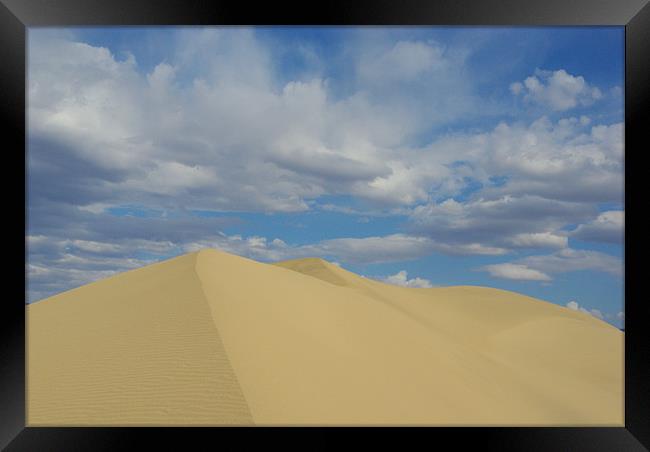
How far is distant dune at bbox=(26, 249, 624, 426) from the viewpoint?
13.2 ft

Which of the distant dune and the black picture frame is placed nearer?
the black picture frame

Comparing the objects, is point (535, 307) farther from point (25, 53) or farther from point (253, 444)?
point (25, 53)

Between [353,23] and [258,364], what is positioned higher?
[353,23]

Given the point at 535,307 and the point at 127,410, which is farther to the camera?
the point at 535,307

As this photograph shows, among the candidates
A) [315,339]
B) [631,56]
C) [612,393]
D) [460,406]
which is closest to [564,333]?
[612,393]

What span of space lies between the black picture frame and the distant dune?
1.50 feet

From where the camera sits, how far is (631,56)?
310cm

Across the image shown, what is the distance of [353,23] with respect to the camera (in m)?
3.16

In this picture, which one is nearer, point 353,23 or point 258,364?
point 353,23

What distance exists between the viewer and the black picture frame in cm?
302

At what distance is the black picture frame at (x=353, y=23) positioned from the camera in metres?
3.02

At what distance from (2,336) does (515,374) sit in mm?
7927

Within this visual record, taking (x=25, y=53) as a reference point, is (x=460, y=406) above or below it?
below

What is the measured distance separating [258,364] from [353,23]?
121 inches
